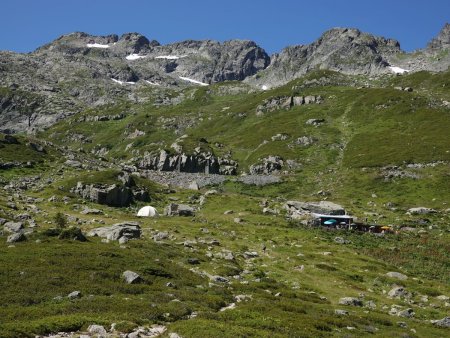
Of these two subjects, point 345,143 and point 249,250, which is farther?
point 345,143

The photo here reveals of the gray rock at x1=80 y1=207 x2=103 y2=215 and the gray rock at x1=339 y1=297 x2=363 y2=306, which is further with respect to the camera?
the gray rock at x1=80 y1=207 x2=103 y2=215

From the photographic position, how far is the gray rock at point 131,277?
2998cm

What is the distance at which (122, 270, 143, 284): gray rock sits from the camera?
29984mm

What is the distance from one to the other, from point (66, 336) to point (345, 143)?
142733 mm

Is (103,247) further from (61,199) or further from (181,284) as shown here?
(61,199)

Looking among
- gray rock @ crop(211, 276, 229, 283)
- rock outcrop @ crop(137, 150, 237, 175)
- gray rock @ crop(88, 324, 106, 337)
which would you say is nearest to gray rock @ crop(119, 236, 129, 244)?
gray rock @ crop(211, 276, 229, 283)

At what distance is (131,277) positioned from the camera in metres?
30.4

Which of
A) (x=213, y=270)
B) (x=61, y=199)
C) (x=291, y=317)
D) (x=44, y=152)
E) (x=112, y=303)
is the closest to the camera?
(x=112, y=303)

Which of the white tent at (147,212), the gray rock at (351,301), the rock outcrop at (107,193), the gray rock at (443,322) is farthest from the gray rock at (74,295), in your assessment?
the rock outcrop at (107,193)

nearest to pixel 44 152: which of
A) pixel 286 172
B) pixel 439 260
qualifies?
pixel 286 172

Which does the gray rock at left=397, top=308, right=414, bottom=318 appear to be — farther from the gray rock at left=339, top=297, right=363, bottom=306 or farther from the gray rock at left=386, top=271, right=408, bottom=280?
the gray rock at left=386, top=271, right=408, bottom=280

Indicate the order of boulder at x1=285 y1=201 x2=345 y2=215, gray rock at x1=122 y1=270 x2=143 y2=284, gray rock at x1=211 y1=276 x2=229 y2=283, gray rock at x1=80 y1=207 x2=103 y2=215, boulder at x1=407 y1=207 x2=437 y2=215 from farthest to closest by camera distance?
boulder at x1=407 y1=207 x2=437 y2=215 → boulder at x1=285 y1=201 x2=345 y2=215 → gray rock at x1=80 y1=207 x2=103 y2=215 → gray rock at x1=211 y1=276 x2=229 y2=283 → gray rock at x1=122 y1=270 x2=143 y2=284

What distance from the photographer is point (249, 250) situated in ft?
178

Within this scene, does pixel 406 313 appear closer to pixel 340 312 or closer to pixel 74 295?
pixel 340 312
